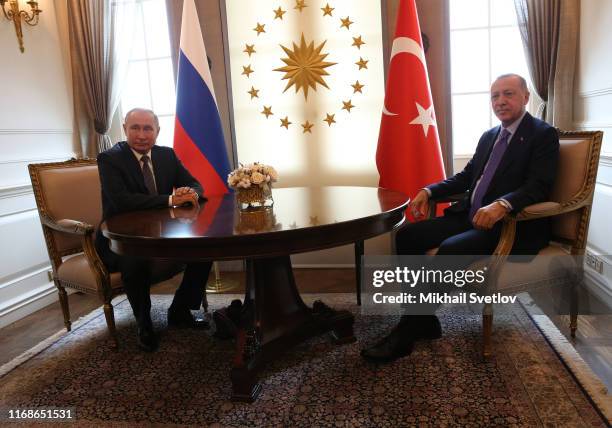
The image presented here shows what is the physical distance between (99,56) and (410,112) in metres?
2.25

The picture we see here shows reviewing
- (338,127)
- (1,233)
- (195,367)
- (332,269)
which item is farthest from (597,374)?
(1,233)

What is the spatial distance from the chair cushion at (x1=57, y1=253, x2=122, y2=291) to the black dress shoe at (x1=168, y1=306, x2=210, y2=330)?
37cm

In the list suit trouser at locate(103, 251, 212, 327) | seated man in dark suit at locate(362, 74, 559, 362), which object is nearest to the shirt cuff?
seated man in dark suit at locate(362, 74, 559, 362)

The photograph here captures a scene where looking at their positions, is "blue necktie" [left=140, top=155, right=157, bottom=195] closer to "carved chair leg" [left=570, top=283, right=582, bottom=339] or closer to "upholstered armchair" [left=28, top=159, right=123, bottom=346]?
"upholstered armchair" [left=28, top=159, right=123, bottom=346]

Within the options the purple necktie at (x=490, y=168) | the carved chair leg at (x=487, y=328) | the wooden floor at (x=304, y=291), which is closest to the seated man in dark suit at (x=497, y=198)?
the purple necktie at (x=490, y=168)

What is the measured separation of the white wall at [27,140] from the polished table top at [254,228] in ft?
4.18

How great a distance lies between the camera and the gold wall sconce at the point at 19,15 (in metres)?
2.83

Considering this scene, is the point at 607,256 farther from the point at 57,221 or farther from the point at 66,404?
the point at 57,221

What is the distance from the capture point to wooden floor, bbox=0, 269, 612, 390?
189cm

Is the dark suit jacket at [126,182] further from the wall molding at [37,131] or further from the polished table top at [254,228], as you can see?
the wall molding at [37,131]

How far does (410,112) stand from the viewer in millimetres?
2740

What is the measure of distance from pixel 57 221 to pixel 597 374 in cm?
243

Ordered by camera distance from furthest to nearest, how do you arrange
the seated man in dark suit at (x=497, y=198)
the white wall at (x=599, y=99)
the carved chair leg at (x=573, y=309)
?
the white wall at (x=599, y=99), the carved chair leg at (x=573, y=309), the seated man in dark suit at (x=497, y=198)

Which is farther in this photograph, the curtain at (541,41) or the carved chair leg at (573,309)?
the curtain at (541,41)
